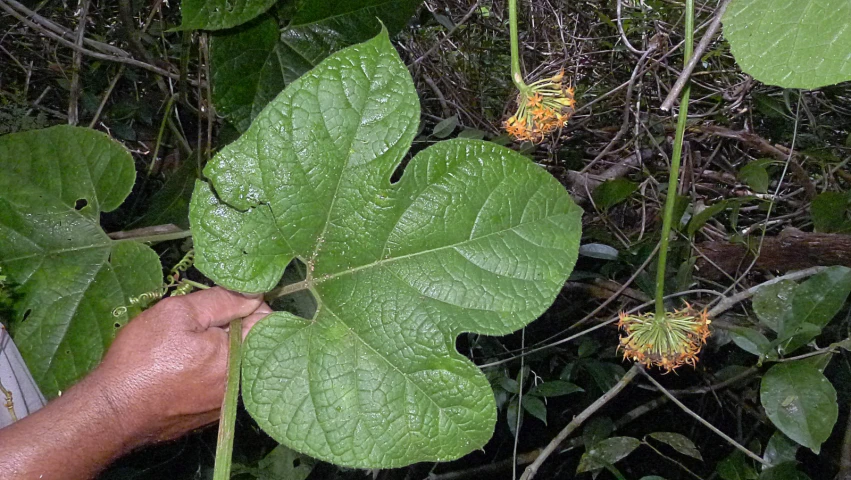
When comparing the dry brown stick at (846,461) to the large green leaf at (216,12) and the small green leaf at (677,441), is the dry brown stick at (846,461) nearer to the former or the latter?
the small green leaf at (677,441)

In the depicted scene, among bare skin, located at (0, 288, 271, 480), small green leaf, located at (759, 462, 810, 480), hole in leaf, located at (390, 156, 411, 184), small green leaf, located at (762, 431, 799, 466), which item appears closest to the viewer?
bare skin, located at (0, 288, 271, 480)

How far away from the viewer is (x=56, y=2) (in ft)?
6.64

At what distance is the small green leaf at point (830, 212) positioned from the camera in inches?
55.0

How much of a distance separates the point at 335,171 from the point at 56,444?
1.76 ft

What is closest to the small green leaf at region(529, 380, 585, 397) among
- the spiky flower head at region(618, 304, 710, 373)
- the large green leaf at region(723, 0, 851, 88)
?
the spiky flower head at region(618, 304, 710, 373)

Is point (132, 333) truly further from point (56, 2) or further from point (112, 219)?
point (56, 2)

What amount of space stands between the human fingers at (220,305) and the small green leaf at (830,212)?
128 centimetres

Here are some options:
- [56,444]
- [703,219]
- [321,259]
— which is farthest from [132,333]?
[703,219]

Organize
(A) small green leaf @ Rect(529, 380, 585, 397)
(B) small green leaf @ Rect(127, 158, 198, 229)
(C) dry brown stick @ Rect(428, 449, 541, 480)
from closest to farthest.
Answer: (B) small green leaf @ Rect(127, 158, 198, 229) → (A) small green leaf @ Rect(529, 380, 585, 397) → (C) dry brown stick @ Rect(428, 449, 541, 480)

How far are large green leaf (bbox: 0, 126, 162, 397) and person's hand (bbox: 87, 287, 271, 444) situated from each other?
0.47 ft

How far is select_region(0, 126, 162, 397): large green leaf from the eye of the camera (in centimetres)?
101

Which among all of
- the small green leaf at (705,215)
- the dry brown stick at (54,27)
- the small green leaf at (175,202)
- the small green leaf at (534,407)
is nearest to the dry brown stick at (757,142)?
the small green leaf at (705,215)

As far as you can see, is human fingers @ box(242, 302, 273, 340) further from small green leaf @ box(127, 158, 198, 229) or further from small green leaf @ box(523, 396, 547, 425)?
small green leaf @ box(523, 396, 547, 425)

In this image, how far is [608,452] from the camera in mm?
1409
